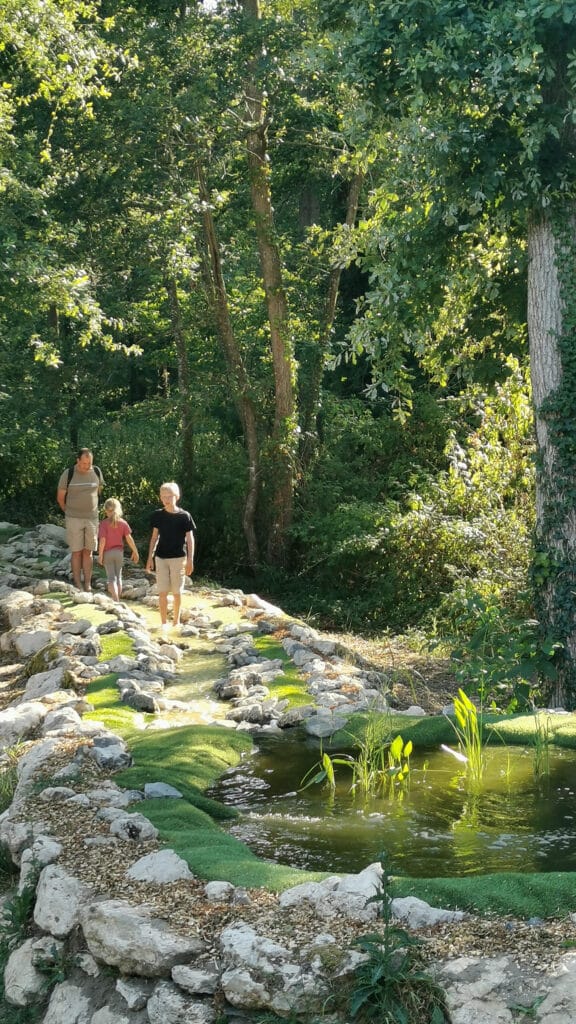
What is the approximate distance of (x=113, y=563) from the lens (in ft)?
42.1

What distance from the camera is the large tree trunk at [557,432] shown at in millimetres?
9469

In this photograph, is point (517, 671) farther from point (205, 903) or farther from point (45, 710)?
point (205, 903)

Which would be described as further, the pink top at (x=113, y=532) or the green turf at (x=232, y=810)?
the pink top at (x=113, y=532)

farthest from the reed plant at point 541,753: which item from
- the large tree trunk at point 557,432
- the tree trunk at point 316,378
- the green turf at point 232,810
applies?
the tree trunk at point 316,378

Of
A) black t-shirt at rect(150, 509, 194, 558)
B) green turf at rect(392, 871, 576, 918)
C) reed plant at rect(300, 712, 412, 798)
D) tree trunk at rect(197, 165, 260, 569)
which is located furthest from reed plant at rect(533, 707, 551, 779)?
Answer: tree trunk at rect(197, 165, 260, 569)

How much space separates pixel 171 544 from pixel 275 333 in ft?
19.9

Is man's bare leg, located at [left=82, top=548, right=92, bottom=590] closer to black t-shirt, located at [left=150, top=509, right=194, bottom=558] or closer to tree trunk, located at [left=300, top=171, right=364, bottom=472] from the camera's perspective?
→ black t-shirt, located at [left=150, top=509, right=194, bottom=558]

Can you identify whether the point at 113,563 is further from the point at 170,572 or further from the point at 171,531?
A: the point at 171,531

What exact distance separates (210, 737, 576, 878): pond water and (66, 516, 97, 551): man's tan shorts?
6.34 m

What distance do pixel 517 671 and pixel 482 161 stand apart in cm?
422

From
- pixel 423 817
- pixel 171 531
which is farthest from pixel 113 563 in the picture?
pixel 423 817

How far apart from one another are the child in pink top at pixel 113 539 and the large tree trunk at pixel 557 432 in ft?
15.9

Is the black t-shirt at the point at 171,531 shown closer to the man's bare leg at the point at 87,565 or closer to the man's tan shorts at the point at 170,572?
the man's tan shorts at the point at 170,572

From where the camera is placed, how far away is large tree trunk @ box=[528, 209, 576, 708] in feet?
31.1
